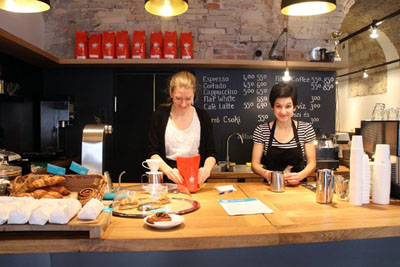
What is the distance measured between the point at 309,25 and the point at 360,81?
705 cm

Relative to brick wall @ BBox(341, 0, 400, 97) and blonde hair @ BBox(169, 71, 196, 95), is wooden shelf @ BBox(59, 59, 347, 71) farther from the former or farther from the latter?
brick wall @ BBox(341, 0, 400, 97)

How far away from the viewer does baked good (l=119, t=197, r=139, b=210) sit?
5.46 ft

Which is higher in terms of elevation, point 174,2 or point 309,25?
point 309,25

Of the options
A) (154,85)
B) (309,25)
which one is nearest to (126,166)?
(154,85)

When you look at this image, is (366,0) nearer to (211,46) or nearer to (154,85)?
(211,46)

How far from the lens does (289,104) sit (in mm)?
2666

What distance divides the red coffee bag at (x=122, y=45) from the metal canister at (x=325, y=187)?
10.1ft

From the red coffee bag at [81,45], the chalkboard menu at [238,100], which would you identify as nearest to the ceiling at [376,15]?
the chalkboard menu at [238,100]

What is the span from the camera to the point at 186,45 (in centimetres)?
422

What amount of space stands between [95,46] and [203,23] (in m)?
1.40

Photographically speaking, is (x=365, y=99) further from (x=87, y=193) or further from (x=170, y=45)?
(x=87, y=193)

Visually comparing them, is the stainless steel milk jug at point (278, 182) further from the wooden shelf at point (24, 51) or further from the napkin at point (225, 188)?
the wooden shelf at point (24, 51)

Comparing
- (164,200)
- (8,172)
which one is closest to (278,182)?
(164,200)

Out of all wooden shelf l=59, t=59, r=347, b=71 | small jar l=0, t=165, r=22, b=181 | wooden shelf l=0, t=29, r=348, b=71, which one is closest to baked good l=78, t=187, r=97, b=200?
small jar l=0, t=165, r=22, b=181
